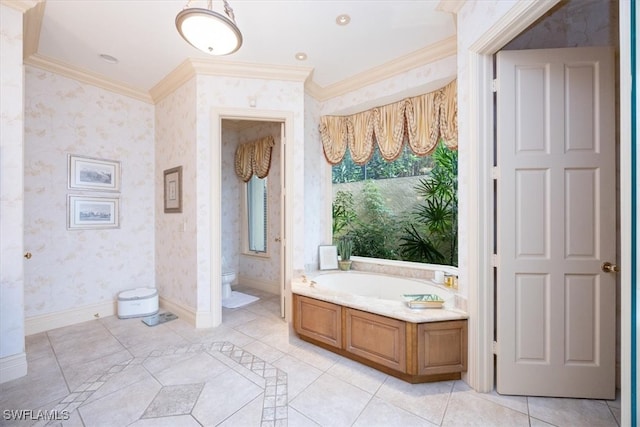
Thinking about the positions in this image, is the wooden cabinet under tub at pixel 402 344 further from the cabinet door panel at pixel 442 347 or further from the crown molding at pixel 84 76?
the crown molding at pixel 84 76

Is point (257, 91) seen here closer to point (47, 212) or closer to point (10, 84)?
point (10, 84)

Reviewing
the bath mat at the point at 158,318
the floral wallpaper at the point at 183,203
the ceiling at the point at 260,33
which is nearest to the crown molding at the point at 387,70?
the ceiling at the point at 260,33

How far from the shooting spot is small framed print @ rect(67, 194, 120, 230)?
3.00 m

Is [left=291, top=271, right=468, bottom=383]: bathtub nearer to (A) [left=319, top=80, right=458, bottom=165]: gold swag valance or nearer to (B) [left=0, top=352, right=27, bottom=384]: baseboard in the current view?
(A) [left=319, top=80, right=458, bottom=165]: gold swag valance

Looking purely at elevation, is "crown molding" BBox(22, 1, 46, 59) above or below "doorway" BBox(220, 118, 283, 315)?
above

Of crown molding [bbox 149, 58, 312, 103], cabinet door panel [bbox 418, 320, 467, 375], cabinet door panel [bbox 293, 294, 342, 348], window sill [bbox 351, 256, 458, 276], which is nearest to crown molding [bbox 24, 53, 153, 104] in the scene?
crown molding [bbox 149, 58, 312, 103]

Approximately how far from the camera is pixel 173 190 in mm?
3232

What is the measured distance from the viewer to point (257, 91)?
297cm

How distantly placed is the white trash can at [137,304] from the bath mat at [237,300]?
85cm

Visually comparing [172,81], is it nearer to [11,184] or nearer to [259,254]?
[11,184]

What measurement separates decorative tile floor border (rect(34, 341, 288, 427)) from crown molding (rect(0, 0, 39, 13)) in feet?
9.37

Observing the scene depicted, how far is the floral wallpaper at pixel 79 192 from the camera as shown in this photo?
278cm

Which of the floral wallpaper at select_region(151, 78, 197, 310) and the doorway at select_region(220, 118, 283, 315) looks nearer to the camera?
the floral wallpaper at select_region(151, 78, 197, 310)

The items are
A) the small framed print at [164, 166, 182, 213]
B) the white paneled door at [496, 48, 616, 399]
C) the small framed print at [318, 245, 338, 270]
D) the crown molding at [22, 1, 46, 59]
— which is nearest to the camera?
the white paneled door at [496, 48, 616, 399]
